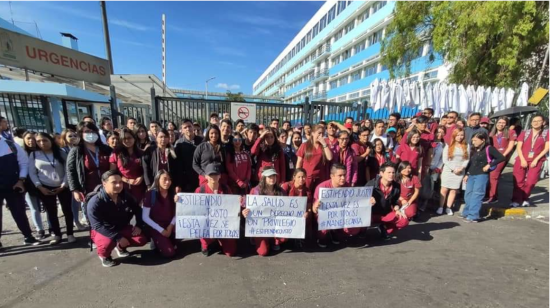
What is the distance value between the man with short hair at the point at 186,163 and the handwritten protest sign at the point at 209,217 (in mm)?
832

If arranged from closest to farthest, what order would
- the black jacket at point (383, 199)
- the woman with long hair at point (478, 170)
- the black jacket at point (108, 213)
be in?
the black jacket at point (108, 213) < the black jacket at point (383, 199) < the woman with long hair at point (478, 170)

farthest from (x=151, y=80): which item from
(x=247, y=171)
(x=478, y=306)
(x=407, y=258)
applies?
(x=478, y=306)

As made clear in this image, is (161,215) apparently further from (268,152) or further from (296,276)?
(296,276)

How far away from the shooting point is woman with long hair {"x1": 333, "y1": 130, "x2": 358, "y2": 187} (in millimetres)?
4230

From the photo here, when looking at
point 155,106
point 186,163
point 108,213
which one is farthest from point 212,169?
point 155,106

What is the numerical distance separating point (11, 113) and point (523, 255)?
1181 cm

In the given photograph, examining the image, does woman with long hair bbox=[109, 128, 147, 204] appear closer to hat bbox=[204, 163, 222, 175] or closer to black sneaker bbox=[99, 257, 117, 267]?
black sneaker bbox=[99, 257, 117, 267]

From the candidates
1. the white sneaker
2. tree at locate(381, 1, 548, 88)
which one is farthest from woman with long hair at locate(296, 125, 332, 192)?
tree at locate(381, 1, 548, 88)

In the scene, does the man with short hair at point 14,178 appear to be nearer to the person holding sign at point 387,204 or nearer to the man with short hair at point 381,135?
the person holding sign at point 387,204

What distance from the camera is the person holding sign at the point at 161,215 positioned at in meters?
3.39

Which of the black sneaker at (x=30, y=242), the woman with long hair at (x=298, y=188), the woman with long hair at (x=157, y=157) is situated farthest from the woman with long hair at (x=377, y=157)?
the black sneaker at (x=30, y=242)

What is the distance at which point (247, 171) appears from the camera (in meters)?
4.10

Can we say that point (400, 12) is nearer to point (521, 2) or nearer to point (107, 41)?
point (521, 2)

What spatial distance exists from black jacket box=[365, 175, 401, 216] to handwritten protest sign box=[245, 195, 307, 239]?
131 centimetres
